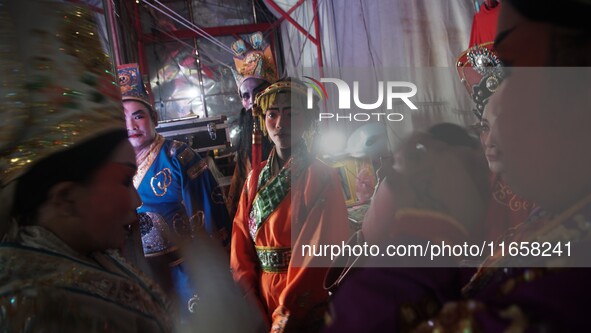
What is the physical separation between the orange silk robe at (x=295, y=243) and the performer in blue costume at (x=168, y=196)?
430 mm

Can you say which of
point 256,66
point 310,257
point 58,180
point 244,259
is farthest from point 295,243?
point 256,66

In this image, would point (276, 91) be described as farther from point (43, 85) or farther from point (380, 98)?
point (43, 85)

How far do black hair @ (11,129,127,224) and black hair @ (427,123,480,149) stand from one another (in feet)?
1.81

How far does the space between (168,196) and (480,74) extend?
1545 mm

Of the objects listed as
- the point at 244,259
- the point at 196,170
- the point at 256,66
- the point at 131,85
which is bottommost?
the point at 244,259

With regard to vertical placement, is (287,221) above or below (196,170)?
below

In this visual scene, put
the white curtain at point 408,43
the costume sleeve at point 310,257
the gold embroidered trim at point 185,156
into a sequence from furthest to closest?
the gold embroidered trim at point 185,156
the costume sleeve at point 310,257
the white curtain at point 408,43

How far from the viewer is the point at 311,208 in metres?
1.36

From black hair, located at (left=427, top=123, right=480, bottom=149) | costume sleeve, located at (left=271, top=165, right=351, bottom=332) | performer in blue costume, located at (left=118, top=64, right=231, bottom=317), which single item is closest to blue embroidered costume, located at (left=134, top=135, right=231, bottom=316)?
performer in blue costume, located at (left=118, top=64, right=231, bottom=317)

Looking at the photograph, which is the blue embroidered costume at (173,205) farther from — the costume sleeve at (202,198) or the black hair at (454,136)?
the black hair at (454,136)

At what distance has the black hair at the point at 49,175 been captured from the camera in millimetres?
625

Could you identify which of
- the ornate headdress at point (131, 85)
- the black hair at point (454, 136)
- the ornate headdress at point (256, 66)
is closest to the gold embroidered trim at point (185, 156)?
the ornate headdress at point (131, 85)

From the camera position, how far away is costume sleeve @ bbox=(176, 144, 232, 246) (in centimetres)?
196

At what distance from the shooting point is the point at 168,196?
203 cm
